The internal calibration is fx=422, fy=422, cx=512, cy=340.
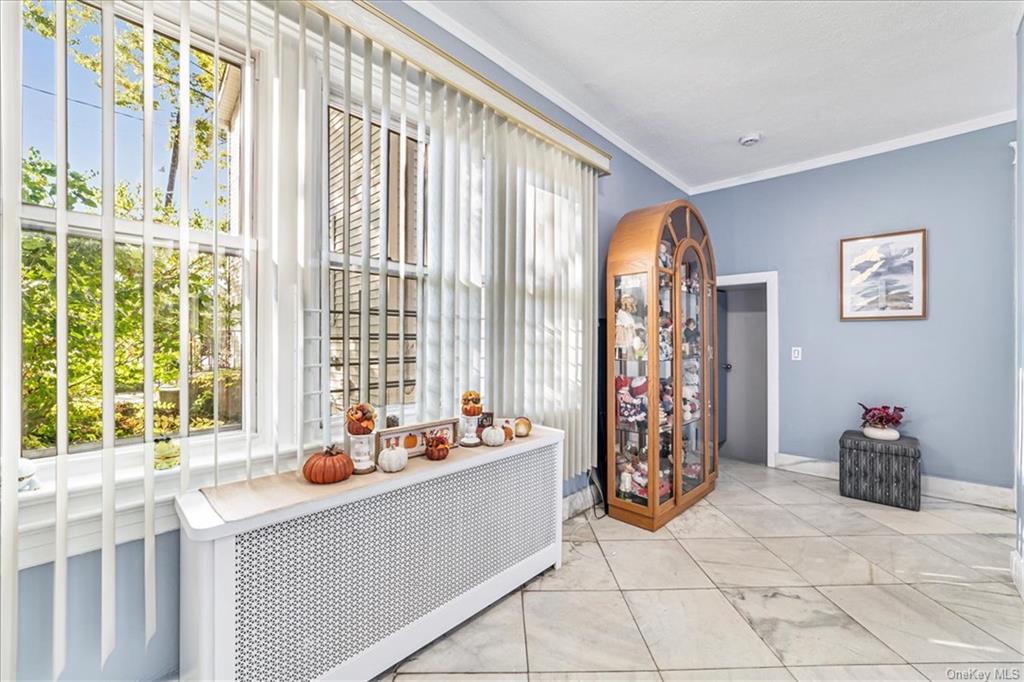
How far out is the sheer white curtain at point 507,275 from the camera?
1959 mm

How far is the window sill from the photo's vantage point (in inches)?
42.6

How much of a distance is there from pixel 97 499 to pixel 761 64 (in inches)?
139

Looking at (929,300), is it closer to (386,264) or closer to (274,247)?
(386,264)

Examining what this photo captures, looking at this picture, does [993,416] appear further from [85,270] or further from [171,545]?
[85,270]

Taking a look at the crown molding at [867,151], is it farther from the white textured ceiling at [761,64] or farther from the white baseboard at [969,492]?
the white baseboard at [969,492]

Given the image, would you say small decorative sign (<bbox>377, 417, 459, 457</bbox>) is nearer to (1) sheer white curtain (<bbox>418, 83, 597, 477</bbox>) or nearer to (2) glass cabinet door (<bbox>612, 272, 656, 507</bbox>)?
(1) sheer white curtain (<bbox>418, 83, 597, 477</bbox>)

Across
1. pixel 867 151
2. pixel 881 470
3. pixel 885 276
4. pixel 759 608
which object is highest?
pixel 867 151

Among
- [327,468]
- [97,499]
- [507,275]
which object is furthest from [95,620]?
[507,275]

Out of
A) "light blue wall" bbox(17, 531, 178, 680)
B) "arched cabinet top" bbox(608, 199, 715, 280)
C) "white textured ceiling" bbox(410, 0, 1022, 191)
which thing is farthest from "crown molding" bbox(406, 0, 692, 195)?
"light blue wall" bbox(17, 531, 178, 680)

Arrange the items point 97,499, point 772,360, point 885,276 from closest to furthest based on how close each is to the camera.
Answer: point 97,499
point 885,276
point 772,360

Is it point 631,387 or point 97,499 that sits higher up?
point 631,387

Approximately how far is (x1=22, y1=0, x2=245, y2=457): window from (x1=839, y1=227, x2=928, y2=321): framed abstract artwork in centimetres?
438

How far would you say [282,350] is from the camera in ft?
5.07

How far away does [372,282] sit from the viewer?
1.74 meters
